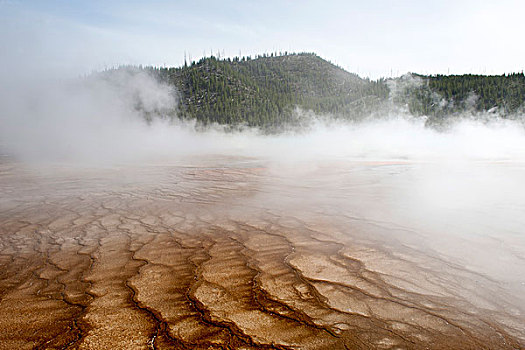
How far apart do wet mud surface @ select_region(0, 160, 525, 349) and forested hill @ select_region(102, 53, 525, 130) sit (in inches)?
1815

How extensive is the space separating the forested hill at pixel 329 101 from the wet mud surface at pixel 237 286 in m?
46.1

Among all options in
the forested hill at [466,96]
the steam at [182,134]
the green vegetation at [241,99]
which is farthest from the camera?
the green vegetation at [241,99]

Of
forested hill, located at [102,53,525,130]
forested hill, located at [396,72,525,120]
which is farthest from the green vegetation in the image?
forested hill, located at [396,72,525,120]

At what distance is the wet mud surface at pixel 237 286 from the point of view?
2365mm

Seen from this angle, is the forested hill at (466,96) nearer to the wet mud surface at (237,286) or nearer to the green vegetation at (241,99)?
the green vegetation at (241,99)

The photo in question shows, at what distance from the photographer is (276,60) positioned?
373ft

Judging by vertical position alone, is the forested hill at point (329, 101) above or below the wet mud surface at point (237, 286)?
above

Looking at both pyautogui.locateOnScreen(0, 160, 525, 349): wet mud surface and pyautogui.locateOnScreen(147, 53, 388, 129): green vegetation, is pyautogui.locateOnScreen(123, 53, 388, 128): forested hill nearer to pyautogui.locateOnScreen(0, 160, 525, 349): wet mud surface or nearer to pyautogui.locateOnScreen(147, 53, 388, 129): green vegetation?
pyautogui.locateOnScreen(147, 53, 388, 129): green vegetation

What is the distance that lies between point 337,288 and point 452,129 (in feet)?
140

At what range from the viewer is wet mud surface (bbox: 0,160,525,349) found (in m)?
2.37

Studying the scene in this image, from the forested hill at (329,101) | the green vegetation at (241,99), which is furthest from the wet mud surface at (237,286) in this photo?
the green vegetation at (241,99)

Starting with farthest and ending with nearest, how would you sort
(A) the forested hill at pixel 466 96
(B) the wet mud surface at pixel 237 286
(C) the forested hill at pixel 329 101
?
(C) the forested hill at pixel 329 101, (A) the forested hill at pixel 466 96, (B) the wet mud surface at pixel 237 286

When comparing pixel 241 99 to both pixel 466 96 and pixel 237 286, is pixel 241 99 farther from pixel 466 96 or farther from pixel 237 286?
pixel 237 286

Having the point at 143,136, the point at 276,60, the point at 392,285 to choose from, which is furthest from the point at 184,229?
the point at 276,60
